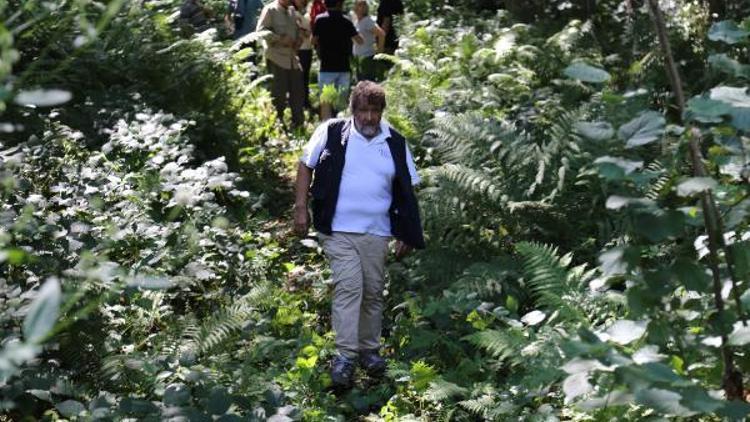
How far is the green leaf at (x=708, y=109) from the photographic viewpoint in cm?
314

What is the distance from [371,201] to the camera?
264 inches

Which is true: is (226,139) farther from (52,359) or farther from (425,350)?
(52,359)

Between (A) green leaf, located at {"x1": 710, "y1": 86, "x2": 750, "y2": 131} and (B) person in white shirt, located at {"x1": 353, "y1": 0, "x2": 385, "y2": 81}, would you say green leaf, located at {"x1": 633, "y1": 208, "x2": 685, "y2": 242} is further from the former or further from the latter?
(B) person in white shirt, located at {"x1": 353, "y1": 0, "x2": 385, "y2": 81}

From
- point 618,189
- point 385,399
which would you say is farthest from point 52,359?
point 618,189

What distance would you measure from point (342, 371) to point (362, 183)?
3.81ft

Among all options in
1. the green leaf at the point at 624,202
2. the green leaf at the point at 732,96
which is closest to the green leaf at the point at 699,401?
the green leaf at the point at 624,202

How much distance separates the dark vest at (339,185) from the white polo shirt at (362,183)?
0.03m

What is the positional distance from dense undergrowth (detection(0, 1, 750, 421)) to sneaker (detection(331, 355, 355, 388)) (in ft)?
0.36

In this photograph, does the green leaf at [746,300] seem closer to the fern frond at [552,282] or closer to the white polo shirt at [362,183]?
the fern frond at [552,282]

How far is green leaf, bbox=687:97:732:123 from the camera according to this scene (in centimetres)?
314

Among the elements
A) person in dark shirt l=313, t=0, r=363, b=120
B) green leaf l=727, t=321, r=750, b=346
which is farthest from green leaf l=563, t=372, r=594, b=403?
person in dark shirt l=313, t=0, r=363, b=120

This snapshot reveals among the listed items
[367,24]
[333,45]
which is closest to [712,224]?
[333,45]

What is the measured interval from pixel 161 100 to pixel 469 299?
481 centimetres

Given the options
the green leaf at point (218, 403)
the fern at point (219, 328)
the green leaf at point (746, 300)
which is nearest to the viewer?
the green leaf at point (746, 300)
